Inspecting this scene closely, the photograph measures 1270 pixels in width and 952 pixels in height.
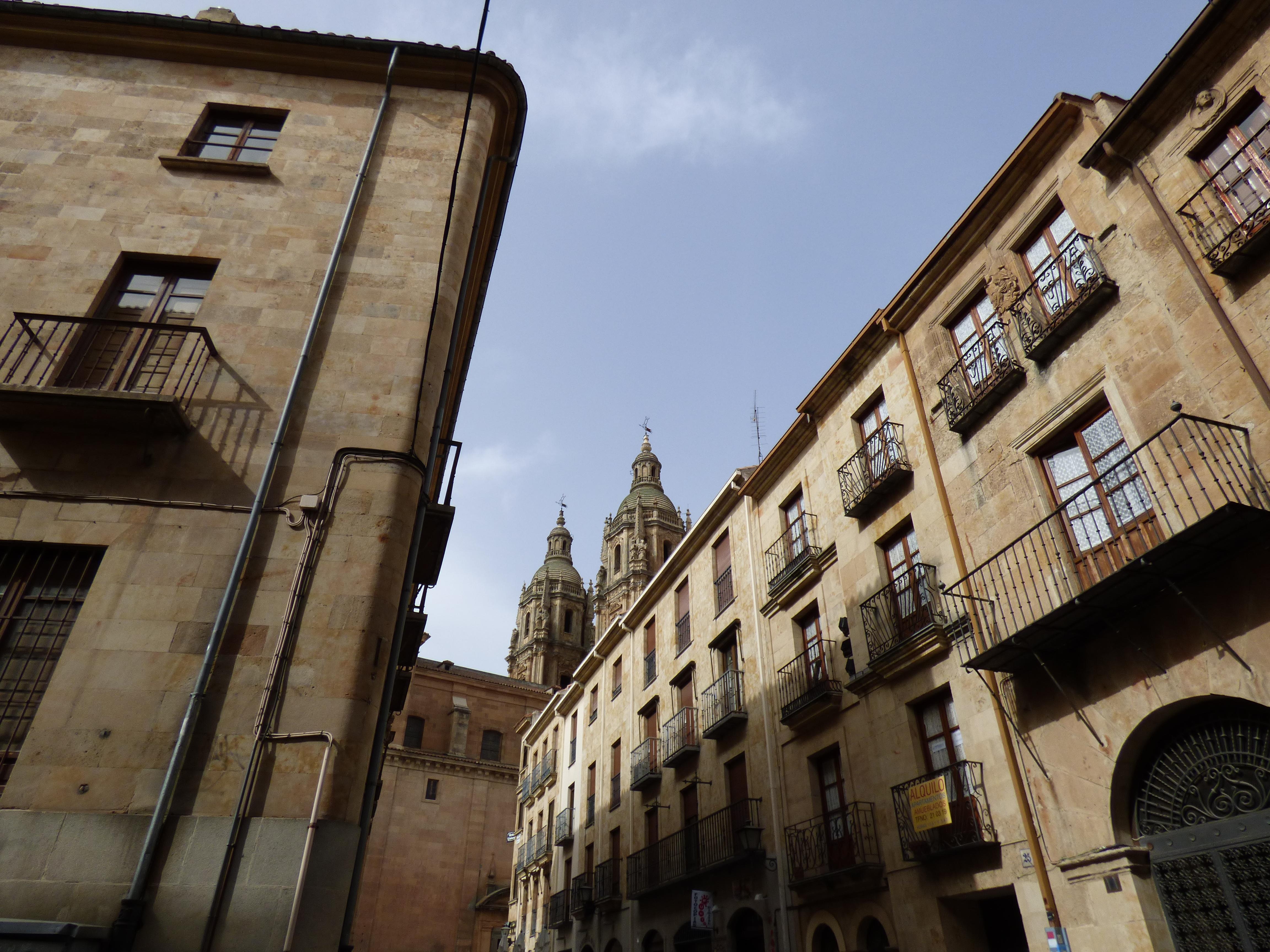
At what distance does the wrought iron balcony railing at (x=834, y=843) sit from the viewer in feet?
41.5

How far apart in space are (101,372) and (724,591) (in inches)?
589

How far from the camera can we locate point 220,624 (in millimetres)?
6781

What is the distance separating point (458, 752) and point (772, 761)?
34.7 meters

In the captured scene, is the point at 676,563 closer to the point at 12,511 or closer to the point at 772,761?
the point at 772,761

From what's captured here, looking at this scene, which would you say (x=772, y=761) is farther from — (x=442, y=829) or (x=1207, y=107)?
(x=442, y=829)

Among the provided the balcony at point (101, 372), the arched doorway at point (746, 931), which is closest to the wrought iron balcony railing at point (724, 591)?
the arched doorway at point (746, 931)

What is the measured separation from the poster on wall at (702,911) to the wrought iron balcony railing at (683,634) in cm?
653

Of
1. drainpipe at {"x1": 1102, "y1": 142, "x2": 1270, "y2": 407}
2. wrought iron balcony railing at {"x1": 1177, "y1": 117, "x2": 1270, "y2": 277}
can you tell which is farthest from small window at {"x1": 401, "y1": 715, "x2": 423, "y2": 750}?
wrought iron balcony railing at {"x1": 1177, "y1": 117, "x2": 1270, "y2": 277}

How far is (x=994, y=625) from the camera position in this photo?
33.8ft

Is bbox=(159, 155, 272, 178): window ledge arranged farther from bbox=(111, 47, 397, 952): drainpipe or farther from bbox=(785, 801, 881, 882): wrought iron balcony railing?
bbox=(785, 801, 881, 882): wrought iron balcony railing

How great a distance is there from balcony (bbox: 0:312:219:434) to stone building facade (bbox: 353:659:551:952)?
35.9 meters

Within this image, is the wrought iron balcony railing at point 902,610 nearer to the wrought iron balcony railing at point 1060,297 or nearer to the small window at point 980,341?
the small window at point 980,341

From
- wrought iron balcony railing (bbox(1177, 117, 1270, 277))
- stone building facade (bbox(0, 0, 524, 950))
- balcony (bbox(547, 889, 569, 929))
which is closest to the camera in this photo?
stone building facade (bbox(0, 0, 524, 950))

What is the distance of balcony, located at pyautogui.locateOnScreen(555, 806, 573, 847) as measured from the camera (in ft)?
90.9
